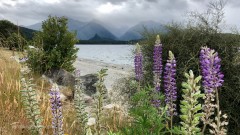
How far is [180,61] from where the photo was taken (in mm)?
8750

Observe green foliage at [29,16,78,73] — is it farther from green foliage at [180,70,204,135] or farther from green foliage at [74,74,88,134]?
green foliage at [180,70,204,135]

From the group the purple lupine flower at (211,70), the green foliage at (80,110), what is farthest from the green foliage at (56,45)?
the purple lupine flower at (211,70)

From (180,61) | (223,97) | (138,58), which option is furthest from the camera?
(180,61)

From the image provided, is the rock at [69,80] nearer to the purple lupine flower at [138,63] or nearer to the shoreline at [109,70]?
the shoreline at [109,70]

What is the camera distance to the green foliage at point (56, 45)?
1549 cm

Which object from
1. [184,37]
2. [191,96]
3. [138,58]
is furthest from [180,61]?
[191,96]

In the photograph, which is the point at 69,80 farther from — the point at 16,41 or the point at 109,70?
the point at 109,70

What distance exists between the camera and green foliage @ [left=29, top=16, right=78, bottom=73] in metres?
15.5

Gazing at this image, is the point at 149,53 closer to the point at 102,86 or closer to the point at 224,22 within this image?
the point at 224,22

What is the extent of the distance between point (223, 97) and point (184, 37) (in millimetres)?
1770

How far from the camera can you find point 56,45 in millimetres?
15438

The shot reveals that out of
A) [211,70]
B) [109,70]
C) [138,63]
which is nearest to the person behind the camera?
[211,70]

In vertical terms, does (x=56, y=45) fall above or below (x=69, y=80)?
above

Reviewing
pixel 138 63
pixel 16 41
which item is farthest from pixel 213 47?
pixel 16 41
